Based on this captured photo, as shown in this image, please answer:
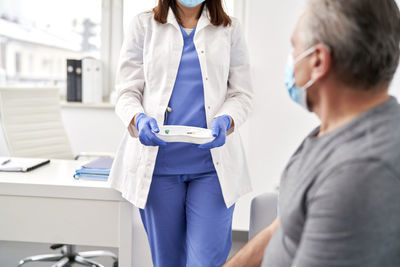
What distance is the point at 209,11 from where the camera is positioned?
158cm

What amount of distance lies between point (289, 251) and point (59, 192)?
101cm

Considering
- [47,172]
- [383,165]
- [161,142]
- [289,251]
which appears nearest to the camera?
[383,165]

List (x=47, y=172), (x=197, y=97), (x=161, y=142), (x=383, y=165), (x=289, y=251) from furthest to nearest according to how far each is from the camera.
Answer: (x=47, y=172), (x=197, y=97), (x=161, y=142), (x=289, y=251), (x=383, y=165)

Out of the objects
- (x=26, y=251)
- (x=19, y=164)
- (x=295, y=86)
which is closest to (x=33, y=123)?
(x=26, y=251)

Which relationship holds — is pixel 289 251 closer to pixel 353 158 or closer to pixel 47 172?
pixel 353 158

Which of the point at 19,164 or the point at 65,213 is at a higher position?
the point at 19,164

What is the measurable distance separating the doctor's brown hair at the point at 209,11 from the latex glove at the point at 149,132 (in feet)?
1.27

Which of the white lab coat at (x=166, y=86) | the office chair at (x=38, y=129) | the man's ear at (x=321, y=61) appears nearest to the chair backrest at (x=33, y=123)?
the office chair at (x=38, y=129)

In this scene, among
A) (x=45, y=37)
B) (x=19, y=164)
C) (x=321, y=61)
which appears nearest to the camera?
(x=321, y=61)

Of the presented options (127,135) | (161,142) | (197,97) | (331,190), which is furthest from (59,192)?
(331,190)

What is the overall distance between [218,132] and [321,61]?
671mm

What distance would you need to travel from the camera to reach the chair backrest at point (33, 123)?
2.65 metres

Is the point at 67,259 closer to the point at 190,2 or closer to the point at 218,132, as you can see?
the point at 218,132

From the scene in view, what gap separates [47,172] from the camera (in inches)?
70.3
